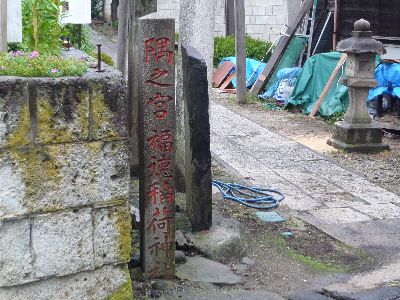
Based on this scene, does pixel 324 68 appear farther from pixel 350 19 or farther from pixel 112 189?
pixel 112 189

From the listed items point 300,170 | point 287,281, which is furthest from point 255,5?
point 287,281

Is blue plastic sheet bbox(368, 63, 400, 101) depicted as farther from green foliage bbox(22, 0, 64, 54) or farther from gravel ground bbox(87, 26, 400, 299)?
green foliage bbox(22, 0, 64, 54)

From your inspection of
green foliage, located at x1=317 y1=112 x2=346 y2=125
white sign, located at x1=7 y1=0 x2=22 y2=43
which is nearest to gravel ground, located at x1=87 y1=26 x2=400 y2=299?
white sign, located at x1=7 y1=0 x2=22 y2=43

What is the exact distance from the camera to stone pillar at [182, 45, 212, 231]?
6.27 m

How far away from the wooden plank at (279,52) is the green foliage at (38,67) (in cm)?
1253

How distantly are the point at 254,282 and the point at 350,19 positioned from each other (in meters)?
11.8

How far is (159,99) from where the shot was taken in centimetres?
526

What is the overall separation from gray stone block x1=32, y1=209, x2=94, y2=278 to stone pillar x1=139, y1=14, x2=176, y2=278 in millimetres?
1080

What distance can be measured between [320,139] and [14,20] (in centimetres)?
806

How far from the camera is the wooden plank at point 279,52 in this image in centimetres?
1658

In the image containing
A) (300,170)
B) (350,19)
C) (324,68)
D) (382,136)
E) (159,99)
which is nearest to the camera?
(159,99)

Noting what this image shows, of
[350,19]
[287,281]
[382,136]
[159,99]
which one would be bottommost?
[287,281]

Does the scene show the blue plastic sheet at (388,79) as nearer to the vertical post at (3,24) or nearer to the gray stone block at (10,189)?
the vertical post at (3,24)

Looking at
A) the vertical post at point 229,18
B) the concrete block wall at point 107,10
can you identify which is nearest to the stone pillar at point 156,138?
the vertical post at point 229,18
